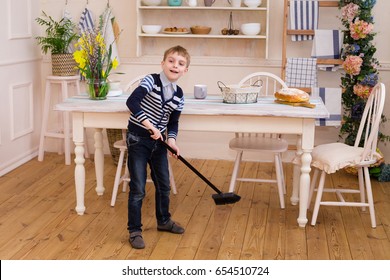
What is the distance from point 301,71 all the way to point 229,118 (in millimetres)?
1554

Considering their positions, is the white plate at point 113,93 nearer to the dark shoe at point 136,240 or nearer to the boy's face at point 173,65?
the boy's face at point 173,65

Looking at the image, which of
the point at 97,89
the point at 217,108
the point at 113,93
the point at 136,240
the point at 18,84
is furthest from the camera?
the point at 18,84

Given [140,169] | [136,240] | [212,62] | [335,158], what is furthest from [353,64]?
[136,240]

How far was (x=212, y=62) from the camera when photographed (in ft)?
17.3

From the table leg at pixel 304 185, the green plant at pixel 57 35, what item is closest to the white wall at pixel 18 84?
the green plant at pixel 57 35

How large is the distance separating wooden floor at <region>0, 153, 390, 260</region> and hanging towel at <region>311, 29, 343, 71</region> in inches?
39.5

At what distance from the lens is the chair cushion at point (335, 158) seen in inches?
144

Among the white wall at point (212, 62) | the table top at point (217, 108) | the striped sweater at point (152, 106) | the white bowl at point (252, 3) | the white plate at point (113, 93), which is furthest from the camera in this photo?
the white wall at point (212, 62)

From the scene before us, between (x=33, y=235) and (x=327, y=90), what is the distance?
2.52 m

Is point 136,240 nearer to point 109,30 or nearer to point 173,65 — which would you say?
point 173,65

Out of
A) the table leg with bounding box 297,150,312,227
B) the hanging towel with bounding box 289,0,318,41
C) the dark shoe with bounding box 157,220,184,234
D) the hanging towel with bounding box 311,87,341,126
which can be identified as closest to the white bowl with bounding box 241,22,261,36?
the hanging towel with bounding box 289,0,318,41

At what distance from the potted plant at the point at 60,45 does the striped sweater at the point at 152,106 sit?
6.37ft

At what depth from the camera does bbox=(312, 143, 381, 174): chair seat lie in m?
3.65

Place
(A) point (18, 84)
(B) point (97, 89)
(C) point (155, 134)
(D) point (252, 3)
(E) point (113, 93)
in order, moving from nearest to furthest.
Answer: (C) point (155, 134) < (B) point (97, 89) < (E) point (113, 93) < (D) point (252, 3) < (A) point (18, 84)
